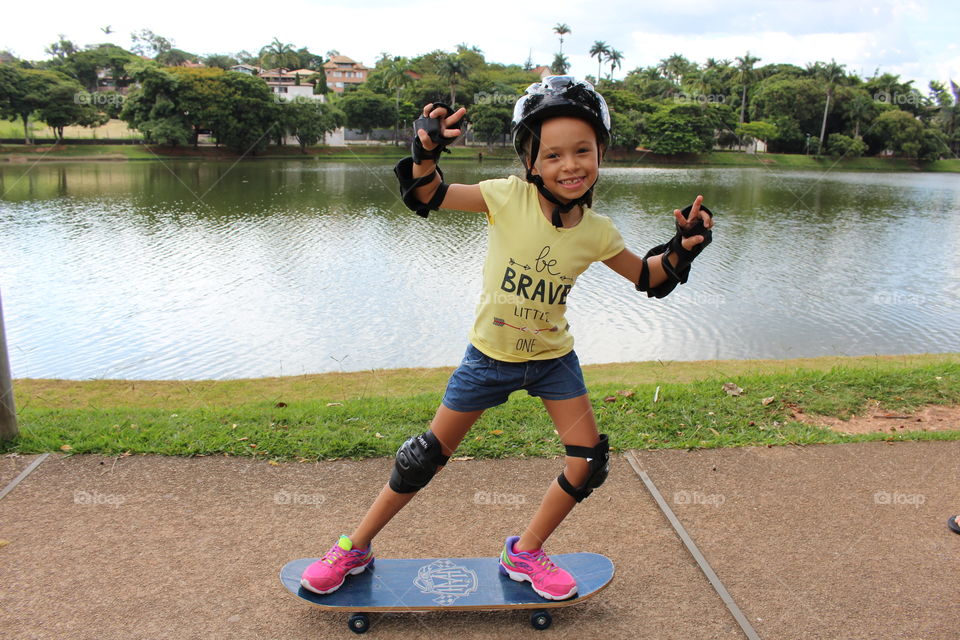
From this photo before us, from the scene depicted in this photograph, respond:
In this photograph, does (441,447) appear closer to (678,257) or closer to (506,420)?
(678,257)

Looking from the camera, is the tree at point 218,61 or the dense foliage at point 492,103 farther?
the tree at point 218,61

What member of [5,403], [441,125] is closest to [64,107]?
[5,403]

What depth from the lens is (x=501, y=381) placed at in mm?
2762

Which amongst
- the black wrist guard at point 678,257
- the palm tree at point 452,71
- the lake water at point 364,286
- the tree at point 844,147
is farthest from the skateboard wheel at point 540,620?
the tree at point 844,147

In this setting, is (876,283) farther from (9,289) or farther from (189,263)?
(9,289)

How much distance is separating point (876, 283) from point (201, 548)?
56.6ft

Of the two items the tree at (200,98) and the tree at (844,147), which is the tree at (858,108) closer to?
the tree at (844,147)

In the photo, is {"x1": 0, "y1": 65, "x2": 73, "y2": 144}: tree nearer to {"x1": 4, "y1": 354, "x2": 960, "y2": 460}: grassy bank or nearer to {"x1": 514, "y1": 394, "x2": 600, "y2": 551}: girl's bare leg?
{"x1": 4, "y1": 354, "x2": 960, "y2": 460}: grassy bank

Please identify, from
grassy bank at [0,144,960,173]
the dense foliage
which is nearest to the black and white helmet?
the dense foliage

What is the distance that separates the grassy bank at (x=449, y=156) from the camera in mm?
45656

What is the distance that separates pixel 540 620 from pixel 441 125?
6.71 feet

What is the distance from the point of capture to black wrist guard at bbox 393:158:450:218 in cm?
262

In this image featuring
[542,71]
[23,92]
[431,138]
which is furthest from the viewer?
[542,71]

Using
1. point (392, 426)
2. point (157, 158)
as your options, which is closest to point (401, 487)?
point (392, 426)
